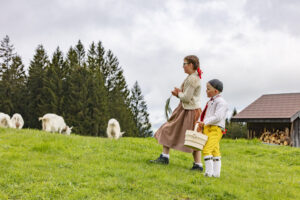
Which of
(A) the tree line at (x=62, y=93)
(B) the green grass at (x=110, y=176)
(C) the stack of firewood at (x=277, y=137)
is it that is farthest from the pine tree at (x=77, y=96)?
(B) the green grass at (x=110, y=176)

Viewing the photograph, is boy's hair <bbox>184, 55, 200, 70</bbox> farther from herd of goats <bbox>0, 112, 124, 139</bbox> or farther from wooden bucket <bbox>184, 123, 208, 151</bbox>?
herd of goats <bbox>0, 112, 124, 139</bbox>

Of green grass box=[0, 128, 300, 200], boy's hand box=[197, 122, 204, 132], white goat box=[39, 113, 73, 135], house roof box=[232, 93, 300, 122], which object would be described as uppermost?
house roof box=[232, 93, 300, 122]

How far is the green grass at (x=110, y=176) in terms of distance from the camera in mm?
4941

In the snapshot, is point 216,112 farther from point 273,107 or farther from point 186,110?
point 273,107

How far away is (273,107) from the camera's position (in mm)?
19500

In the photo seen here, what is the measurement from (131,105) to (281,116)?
140 ft

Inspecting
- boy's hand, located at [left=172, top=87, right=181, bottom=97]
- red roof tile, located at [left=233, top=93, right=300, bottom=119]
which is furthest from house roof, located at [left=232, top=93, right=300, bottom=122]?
boy's hand, located at [left=172, top=87, right=181, bottom=97]

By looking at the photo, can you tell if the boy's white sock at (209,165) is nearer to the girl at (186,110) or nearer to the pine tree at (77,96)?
the girl at (186,110)

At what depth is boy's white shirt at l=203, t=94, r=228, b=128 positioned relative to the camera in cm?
578

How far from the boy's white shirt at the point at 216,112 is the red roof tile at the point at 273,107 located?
13.3 m

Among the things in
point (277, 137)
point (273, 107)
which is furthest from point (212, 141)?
point (273, 107)

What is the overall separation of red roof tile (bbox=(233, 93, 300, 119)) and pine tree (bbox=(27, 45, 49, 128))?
3319 cm

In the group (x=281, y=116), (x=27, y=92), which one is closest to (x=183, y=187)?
(x=281, y=116)

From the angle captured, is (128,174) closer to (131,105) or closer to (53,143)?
(53,143)
